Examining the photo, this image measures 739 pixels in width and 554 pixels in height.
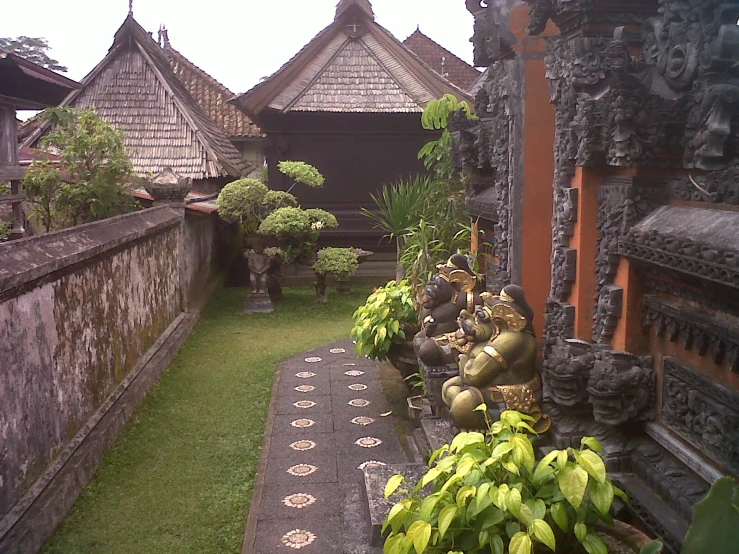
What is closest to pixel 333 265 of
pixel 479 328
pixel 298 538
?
pixel 298 538

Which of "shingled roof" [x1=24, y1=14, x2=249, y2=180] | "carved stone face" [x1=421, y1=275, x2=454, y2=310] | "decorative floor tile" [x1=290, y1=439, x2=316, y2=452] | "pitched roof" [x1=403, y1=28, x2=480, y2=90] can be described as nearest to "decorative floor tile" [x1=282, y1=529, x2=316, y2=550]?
"decorative floor tile" [x1=290, y1=439, x2=316, y2=452]

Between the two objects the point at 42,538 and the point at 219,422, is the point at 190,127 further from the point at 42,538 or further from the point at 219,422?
the point at 42,538

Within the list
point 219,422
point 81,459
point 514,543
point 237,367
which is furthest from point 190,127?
point 514,543

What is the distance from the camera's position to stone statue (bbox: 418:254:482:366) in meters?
5.05

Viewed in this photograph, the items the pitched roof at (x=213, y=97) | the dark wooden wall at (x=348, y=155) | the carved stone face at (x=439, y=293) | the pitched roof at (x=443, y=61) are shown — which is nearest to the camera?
the carved stone face at (x=439, y=293)

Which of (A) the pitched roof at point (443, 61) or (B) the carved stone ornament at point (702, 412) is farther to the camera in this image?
(A) the pitched roof at point (443, 61)

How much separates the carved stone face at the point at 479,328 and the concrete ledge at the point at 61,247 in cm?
259

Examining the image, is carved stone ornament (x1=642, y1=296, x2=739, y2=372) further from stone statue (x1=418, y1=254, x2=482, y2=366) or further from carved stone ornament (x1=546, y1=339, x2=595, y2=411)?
stone statue (x1=418, y1=254, x2=482, y2=366)

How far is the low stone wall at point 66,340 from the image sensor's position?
3.96 metres

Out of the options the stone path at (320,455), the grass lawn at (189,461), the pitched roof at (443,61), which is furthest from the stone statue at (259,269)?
the pitched roof at (443,61)

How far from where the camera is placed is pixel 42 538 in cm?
403

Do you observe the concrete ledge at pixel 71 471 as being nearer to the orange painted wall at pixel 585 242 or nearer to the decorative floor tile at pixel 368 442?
the decorative floor tile at pixel 368 442

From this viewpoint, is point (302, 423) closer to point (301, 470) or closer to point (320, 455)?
point (320, 455)

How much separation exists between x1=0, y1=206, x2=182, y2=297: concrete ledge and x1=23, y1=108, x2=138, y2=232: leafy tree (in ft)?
1.75
